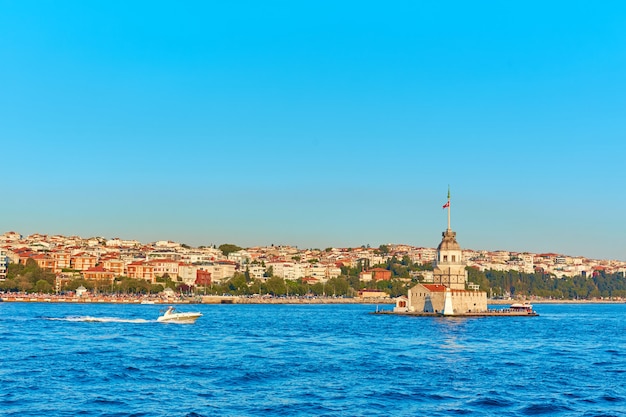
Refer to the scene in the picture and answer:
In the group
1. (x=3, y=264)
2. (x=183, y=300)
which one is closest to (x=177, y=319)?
(x=183, y=300)

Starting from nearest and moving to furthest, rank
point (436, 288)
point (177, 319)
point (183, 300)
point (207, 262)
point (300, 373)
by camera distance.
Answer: point (300, 373) → point (177, 319) → point (436, 288) → point (183, 300) → point (207, 262)

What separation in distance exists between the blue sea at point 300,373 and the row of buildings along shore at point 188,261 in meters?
56.7

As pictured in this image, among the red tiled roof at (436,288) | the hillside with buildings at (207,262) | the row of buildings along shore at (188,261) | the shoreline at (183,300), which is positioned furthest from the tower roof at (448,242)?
the hillside with buildings at (207,262)

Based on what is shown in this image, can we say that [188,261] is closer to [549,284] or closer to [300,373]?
[549,284]

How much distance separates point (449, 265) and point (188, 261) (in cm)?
7259

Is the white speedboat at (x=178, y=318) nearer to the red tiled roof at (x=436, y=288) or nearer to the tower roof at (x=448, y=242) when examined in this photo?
the red tiled roof at (x=436, y=288)

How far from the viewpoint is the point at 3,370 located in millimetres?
29281

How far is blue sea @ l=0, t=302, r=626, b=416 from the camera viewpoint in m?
23.8

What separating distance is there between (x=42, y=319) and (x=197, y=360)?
27.3 meters

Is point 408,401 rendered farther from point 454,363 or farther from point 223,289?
point 223,289

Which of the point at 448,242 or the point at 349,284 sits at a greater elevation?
the point at 448,242

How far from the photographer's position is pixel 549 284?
580ft

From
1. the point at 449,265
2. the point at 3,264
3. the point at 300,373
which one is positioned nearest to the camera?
the point at 300,373

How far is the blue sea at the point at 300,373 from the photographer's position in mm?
23781
